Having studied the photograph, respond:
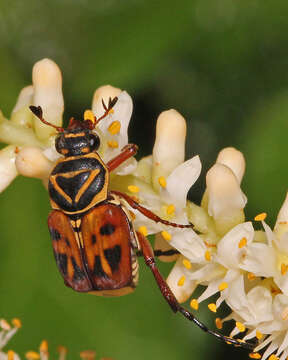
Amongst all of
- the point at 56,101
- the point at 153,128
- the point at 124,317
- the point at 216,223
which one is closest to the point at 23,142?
the point at 56,101

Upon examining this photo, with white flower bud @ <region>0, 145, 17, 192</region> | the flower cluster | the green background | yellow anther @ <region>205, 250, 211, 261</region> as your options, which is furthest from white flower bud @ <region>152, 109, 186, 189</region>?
the green background

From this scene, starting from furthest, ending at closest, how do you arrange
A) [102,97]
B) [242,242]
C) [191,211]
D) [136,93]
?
[136,93] < [102,97] < [191,211] < [242,242]

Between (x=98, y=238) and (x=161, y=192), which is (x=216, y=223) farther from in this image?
(x=98, y=238)

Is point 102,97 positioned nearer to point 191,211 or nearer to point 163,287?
point 191,211

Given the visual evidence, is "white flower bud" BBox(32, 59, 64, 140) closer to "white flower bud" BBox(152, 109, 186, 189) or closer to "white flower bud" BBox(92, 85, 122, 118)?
"white flower bud" BBox(92, 85, 122, 118)

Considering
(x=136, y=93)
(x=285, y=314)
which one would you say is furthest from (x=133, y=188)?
(x=136, y=93)

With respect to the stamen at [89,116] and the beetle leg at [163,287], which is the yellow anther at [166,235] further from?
the stamen at [89,116]

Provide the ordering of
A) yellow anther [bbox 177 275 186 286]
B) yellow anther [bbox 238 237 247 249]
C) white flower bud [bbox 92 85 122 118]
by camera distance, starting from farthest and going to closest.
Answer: white flower bud [bbox 92 85 122 118] → yellow anther [bbox 177 275 186 286] → yellow anther [bbox 238 237 247 249]
